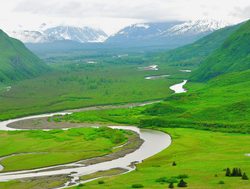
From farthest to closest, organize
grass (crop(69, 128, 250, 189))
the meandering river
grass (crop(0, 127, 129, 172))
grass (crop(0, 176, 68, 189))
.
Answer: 1. grass (crop(0, 127, 129, 172))
2. the meandering river
3. grass (crop(0, 176, 68, 189))
4. grass (crop(69, 128, 250, 189))

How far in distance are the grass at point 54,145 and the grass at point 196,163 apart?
2010 cm

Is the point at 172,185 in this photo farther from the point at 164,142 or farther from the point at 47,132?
the point at 47,132

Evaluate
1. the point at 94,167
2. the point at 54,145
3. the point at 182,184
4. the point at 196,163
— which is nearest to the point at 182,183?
the point at 182,184

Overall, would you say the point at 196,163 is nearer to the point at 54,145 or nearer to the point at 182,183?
the point at 182,183

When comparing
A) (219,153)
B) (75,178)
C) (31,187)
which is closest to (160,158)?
(219,153)

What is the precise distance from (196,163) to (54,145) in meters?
56.7

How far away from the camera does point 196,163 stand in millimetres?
122500

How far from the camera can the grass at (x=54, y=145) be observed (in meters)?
144

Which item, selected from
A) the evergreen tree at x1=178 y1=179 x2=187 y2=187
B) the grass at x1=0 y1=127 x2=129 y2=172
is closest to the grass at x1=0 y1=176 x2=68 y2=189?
the grass at x1=0 y1=127 x2=129 y2=172

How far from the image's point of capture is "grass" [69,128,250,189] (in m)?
97.3

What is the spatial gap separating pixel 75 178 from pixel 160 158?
93.4 feet

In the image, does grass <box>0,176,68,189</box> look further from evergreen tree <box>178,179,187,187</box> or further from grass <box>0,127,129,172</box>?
evergreen tree <box>178,179,187,187</box>

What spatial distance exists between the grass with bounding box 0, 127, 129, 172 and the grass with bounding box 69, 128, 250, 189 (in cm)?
2010

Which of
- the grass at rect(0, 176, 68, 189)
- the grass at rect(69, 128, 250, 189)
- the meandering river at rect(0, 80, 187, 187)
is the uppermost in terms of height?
the grass at rect(69, 128, 250, 189)
